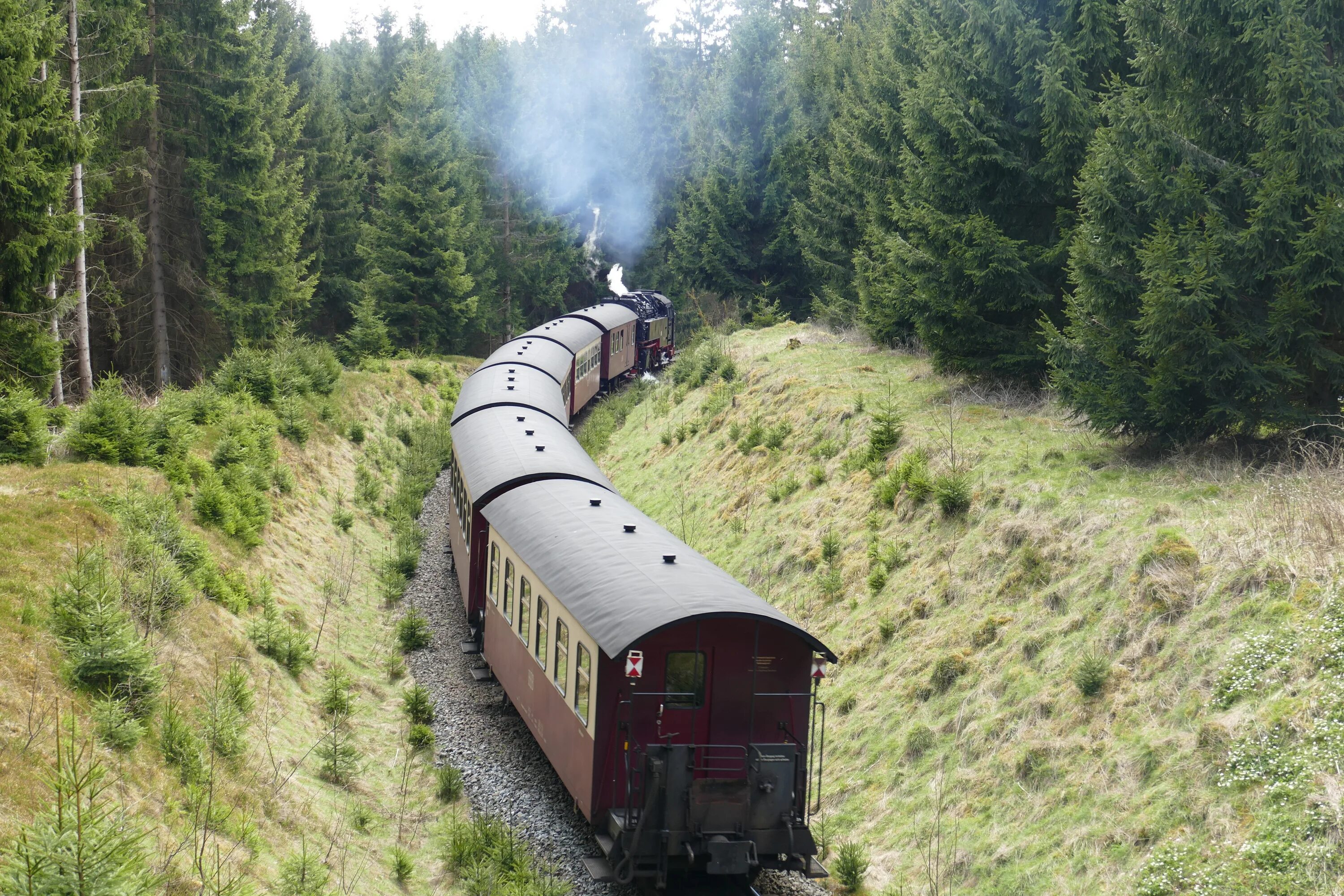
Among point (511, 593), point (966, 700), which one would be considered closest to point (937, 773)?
point (966, 700)

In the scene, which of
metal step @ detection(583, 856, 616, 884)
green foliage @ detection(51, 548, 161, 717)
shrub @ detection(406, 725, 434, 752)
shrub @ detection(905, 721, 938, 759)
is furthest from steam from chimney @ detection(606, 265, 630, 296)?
metal step @ detection(583, 856, 616, 884)

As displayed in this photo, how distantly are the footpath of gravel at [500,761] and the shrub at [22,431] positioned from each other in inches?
267

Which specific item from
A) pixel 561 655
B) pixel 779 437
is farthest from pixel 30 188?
pixel 779 437

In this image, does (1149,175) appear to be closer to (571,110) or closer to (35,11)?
(35,11)

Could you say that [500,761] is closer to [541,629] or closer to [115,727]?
[541,629]

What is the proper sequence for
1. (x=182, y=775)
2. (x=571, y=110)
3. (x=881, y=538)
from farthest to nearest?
(x=571, y=110)
(x=881, y=538)
(x=182, y=775)

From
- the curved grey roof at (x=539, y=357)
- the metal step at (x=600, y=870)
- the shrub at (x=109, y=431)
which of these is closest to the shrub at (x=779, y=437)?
the curved grey roof at (x=539, y=357)

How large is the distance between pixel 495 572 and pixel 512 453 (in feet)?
9.23

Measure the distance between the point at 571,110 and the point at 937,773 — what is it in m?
60.8

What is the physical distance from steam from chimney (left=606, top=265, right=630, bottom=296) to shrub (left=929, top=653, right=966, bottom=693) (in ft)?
188

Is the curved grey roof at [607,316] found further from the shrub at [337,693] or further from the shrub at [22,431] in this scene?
the shrub at [337,693]

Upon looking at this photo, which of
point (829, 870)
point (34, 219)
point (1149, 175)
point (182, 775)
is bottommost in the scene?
point (829, 870)

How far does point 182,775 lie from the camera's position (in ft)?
33.1

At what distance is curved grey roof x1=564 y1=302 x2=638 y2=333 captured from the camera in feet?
126
